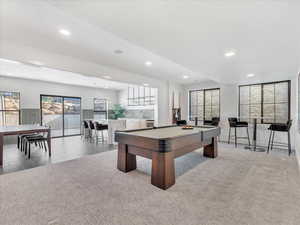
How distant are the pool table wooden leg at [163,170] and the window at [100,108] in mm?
7447

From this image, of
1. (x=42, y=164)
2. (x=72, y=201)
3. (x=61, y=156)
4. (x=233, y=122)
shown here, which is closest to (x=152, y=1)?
(x=72, y=201)

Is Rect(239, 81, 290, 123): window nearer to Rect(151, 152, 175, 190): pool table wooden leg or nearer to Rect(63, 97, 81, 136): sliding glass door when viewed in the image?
Rect(151, 152, 175, 190): pool table wooden leg

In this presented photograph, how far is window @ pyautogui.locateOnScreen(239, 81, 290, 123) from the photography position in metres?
5.48

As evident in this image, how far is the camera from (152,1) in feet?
5.47

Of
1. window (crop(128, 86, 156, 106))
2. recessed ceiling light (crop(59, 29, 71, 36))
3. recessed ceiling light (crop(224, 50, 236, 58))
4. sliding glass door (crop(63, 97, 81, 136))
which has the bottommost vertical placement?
sliding glass door (crop(63, 97, 81, 136))

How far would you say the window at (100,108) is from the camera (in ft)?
30.4

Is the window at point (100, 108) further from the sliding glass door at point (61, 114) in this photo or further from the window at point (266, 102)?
the window at point (266, 102)

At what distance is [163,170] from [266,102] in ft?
18.3

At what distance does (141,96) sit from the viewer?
8883 mm

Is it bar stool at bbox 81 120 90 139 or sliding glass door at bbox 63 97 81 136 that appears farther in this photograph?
sliding glass door at bbox 63 97 81 136

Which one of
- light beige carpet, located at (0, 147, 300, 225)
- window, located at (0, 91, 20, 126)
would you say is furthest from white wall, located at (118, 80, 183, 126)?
window, located at (0, 91, 20, 126)

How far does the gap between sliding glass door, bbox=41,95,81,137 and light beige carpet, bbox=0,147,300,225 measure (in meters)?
4.92

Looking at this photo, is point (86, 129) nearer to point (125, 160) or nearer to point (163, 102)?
point (163, 102)

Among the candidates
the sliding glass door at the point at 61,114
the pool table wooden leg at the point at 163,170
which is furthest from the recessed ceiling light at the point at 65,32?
the sliding glass door at the point at 61,114
